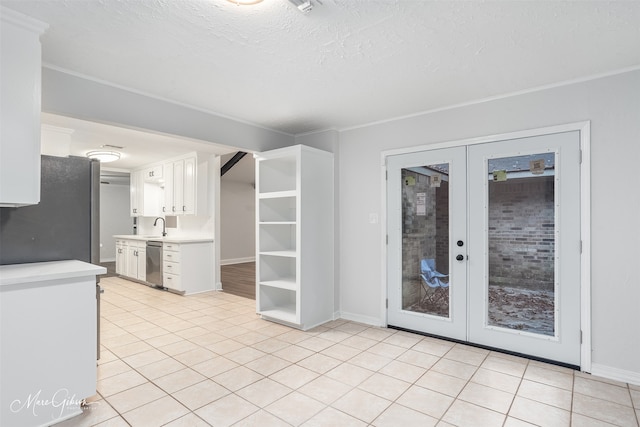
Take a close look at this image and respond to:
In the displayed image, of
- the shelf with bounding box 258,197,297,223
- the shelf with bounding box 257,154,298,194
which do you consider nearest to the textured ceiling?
the shelf with bounding box 257,154,298,194

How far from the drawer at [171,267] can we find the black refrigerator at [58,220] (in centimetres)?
275

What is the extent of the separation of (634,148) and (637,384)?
1.78m

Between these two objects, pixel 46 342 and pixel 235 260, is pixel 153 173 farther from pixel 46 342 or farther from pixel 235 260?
pixel 46 342

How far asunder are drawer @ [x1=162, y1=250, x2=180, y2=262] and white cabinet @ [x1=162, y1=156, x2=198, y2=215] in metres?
0.79

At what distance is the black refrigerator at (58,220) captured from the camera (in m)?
2.52

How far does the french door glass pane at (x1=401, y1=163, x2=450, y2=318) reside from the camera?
3545 mm

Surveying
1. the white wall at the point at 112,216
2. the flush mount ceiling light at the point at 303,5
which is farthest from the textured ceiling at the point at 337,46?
the white wall at the point at 112,216

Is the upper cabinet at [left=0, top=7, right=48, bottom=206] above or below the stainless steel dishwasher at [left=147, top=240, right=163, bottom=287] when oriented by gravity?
above

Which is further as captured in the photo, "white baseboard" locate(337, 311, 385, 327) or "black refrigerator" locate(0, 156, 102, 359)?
"white baseboard" locate(337, 311, 385, 327)

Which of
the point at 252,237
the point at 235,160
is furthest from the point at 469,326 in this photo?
the point at 252,237

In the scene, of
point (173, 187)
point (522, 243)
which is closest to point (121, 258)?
point (173, 187)

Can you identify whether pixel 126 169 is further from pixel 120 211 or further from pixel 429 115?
pixel 429 115

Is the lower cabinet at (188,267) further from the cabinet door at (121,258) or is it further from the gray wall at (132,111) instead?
the gray wall at (132,111)

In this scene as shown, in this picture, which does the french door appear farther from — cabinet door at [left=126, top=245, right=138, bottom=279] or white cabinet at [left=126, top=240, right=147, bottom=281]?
cabinet door at [left=126, top=245, right=138, bottom=279]
